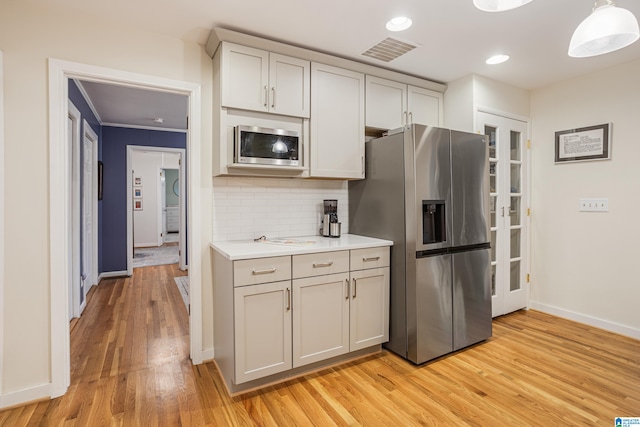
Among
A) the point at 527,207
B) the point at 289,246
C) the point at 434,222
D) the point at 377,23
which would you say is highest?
the point at 377,23

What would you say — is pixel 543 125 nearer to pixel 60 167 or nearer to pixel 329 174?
pixel 329 174

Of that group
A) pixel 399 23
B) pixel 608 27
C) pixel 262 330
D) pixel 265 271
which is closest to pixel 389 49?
pixel 399 23

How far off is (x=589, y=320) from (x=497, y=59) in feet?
9.06

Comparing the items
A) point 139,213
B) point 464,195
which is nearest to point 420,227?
point 464,195

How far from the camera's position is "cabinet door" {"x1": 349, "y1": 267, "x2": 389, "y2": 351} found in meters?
2.54

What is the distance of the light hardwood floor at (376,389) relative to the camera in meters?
1.93

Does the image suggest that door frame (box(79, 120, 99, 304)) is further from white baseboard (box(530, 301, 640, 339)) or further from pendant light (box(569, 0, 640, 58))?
white baseboard (box(530, 301, 640, 339))

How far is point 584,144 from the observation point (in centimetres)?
333

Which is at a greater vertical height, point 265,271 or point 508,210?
point 508,210

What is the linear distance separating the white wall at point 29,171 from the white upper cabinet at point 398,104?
215 cm

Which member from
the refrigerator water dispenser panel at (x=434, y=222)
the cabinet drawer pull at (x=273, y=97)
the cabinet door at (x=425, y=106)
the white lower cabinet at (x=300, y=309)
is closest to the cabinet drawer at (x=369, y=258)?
the white lower cabinet at (x=300, y=309)

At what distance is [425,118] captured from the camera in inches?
133

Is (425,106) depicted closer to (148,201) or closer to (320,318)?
(320,318)

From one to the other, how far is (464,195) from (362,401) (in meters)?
1.79
